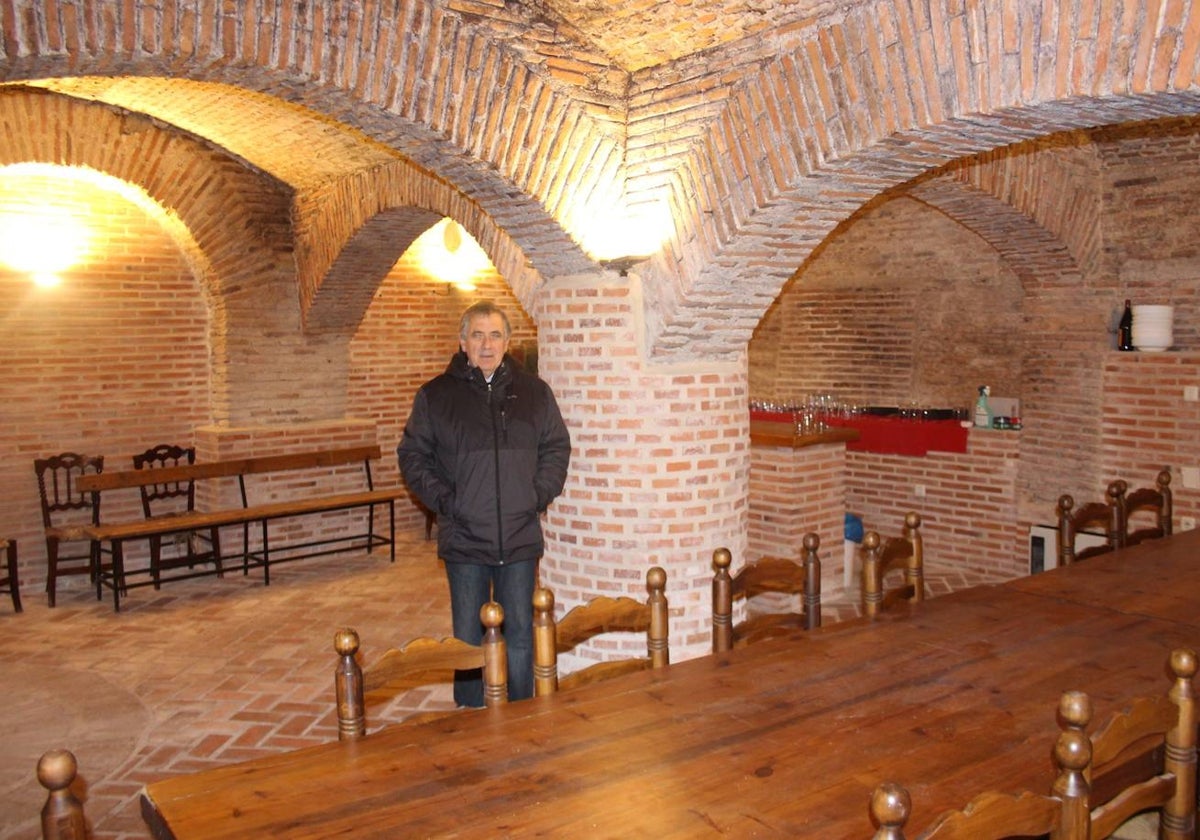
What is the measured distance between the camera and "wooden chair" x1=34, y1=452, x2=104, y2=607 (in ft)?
23.0

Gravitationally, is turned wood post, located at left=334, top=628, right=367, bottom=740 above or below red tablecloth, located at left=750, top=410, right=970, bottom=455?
below

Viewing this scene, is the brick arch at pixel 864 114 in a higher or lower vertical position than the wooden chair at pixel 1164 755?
higher

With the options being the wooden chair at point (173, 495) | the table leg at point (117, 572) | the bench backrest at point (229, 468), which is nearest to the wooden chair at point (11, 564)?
the table leg at point (117, 572)

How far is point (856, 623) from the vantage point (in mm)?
3225

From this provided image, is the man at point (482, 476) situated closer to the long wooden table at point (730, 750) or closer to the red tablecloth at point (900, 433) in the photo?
the long wooden table at point (730, 750)

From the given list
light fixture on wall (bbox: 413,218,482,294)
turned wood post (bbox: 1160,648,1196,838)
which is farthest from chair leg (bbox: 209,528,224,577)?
turned wood post (bbox: 1160,648,1196,838)

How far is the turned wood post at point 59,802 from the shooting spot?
5.44 feet

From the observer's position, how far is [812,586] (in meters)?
3.43

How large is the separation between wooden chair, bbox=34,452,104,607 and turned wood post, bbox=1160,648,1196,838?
6659mm

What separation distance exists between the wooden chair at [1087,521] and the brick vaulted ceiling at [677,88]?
5.39 ft

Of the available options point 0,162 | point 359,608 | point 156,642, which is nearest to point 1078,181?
point 359,608

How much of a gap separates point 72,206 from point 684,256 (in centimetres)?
524

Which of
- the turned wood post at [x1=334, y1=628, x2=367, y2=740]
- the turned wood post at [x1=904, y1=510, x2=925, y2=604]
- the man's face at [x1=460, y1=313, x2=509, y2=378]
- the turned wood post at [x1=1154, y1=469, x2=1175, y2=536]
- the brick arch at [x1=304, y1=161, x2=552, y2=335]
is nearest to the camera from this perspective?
the turned wood post at [x1=334, y1=628, x2=367, y2=740]

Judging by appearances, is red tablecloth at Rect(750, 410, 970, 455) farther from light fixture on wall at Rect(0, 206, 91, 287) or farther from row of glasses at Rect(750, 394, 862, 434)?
light fixture on wall at Rect(0, 206, 91, 287)
